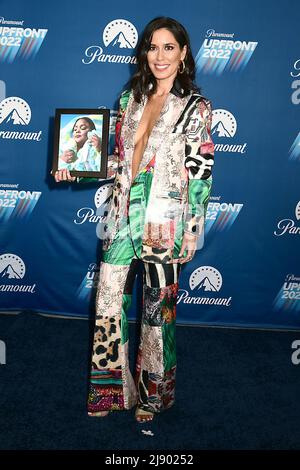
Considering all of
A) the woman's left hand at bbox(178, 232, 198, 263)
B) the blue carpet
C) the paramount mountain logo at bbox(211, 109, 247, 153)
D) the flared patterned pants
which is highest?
the paramount mountain logo at bbox(211, 109, 247, 153)

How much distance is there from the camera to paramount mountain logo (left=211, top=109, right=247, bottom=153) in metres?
3.18

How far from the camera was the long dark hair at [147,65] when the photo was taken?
207cm

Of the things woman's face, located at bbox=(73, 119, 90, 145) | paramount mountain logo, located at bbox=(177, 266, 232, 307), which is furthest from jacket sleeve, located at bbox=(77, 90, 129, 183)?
paramount mountain logo, located at bbox=(177, 266, 232, 307)

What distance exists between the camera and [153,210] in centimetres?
211

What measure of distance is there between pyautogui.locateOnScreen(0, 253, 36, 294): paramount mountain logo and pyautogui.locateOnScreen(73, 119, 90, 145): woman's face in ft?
5.03

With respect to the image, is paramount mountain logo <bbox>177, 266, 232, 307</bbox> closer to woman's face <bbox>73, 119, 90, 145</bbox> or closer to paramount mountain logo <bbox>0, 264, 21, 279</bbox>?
paramount mountain logo <bbox>0, 264, 21, 279</bbox>

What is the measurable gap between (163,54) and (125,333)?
→ 4.57 feet

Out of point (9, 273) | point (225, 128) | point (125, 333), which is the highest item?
point (225, 128)

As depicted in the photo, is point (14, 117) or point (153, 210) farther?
point (14, 117)

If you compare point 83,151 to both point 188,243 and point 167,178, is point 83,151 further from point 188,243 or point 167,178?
point 188,243

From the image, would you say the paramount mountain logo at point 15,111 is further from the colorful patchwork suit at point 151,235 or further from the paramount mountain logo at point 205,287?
the paramount mountain logo at point 205,287

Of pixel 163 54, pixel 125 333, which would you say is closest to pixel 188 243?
pixel 125 333

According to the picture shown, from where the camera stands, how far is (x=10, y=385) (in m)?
2.60
